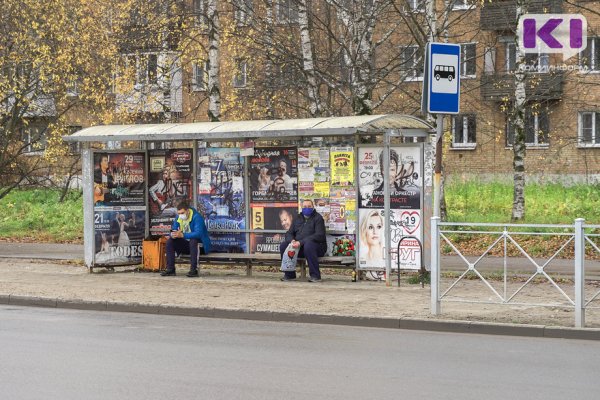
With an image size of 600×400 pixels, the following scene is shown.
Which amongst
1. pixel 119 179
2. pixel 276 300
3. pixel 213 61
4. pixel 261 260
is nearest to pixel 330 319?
pixel 276 300

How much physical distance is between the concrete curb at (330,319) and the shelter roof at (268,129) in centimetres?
386

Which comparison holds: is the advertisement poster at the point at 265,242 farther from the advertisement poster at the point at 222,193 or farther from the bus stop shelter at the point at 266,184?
the advertisement poster at the point at 222,193

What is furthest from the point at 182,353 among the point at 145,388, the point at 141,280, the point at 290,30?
the point at 290,30

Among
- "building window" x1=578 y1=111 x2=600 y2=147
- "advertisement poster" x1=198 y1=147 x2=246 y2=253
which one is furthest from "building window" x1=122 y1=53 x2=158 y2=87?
"building window" x1=578 y1=111 x2=600 y2=147

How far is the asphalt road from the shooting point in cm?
846

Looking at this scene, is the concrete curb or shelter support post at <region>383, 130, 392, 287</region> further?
shelter support post at <region>383, 130, 392, 287</region>

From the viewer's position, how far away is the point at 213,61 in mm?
24703

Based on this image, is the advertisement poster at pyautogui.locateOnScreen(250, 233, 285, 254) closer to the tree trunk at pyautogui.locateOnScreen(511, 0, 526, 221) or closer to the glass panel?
the tree trunk at pyautogui.locateOnScreen(511, 0, 526, 221)

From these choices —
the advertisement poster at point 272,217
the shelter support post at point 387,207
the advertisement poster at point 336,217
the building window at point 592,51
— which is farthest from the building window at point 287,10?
the building window at point 592,51

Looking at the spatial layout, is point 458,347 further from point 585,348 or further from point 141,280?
point 141,280

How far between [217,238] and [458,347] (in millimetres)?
8908

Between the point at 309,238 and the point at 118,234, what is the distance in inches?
Result: 167

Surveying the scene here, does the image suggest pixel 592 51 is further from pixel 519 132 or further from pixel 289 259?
pixel 289 259

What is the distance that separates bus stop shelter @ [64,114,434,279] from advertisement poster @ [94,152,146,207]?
0.06 feet
